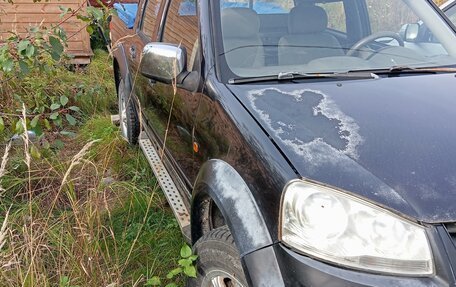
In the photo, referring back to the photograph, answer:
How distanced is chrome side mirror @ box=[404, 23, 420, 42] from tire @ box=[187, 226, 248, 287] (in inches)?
65.3

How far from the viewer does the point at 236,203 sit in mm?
1708

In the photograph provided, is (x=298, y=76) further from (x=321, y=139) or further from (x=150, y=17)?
(x=150, y=17)

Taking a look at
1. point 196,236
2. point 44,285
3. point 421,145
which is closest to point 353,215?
point 421,145

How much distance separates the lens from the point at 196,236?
2.24 metres

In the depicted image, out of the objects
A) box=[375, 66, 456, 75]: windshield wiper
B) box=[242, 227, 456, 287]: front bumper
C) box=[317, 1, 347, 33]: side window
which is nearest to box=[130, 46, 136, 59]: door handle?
box=[317, 1, 347, 33]: side window

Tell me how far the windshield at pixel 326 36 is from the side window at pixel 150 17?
3.33ft

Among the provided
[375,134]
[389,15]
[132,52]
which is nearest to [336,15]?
[389,15]

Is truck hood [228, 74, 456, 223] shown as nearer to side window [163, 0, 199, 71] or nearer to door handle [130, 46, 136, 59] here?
side window [163, 0, 199, 71]

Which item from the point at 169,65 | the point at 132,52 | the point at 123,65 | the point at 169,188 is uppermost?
the point at 169,65

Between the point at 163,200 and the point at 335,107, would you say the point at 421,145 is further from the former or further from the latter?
the point at 163,200

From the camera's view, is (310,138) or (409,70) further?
(409,70)

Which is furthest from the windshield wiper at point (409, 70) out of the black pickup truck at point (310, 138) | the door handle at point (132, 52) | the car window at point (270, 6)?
the door handle at point (132, 52)

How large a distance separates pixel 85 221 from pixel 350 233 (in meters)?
1.57

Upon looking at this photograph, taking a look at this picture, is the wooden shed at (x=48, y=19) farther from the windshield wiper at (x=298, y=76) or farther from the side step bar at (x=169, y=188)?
the windshield wiper at (x=298, y=76)
